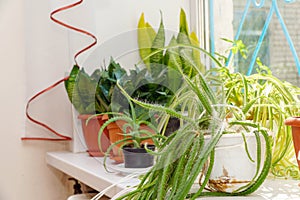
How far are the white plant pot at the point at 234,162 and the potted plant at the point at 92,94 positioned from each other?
0.51m

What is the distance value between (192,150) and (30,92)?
3.41ft

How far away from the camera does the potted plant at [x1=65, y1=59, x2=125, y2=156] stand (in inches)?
56.8

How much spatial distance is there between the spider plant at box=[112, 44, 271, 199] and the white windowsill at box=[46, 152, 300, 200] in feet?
0.18

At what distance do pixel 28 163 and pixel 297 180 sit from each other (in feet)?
3.28

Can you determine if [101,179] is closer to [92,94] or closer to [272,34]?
[92,94]

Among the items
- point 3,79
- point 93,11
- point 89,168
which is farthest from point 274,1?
point 3,79

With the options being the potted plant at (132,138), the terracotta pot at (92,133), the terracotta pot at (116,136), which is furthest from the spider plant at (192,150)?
the terracotta pot at (92,133)

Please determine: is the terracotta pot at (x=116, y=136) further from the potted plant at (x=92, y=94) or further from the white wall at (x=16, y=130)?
the white wall at (x=16, y=130)

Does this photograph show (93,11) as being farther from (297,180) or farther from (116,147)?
(297,180)

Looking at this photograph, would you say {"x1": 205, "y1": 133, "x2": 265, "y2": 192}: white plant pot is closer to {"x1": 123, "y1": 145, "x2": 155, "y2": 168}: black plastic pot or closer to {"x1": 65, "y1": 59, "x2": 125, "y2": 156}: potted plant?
{"x1": 123, "y1": 145, "x2": 155, "y2": 168}: black plastic pot

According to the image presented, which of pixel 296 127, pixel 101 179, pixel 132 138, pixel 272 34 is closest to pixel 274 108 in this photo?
pixel 296 127

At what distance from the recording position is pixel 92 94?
4.99 ft

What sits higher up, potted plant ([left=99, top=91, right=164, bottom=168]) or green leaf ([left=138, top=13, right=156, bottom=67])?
green leaf ([left=138, top=13, right=156, bottom=67])

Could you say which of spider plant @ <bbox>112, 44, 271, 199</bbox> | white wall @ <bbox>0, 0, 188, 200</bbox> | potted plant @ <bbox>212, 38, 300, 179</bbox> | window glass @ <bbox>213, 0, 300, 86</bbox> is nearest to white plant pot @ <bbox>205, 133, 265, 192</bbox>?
spider plant @ <bbox>112, 44, 271, 199</bbox>
